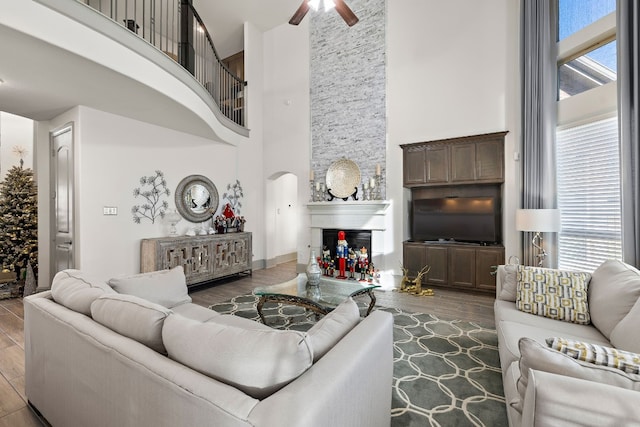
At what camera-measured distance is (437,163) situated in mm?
4668

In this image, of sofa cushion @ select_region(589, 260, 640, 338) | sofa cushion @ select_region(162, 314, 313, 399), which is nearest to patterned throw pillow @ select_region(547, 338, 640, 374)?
sofa cushion @ select_region(162, 314, 313, 399)

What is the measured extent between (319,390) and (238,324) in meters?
1.36

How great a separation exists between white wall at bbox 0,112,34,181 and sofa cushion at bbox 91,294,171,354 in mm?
6060

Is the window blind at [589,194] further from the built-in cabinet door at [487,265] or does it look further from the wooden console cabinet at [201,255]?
the wooden console cabinet at [201,255]

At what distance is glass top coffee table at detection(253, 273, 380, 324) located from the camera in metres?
2.72

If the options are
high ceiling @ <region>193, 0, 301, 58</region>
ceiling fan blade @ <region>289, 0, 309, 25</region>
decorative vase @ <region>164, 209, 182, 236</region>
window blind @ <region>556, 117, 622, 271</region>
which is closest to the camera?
window blind @ <region>556, 117, 622, 271</region>

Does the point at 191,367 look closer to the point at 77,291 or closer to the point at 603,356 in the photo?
the point at 77,291

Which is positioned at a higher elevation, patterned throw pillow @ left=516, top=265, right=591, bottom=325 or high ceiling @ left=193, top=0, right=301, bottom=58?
high ceiling @ left=193, top=0, right=301, bottom=58

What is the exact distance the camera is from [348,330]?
1.37m

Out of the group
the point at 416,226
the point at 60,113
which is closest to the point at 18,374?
the point at 60,113

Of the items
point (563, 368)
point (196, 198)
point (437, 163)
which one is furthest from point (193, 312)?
point (437, 163)

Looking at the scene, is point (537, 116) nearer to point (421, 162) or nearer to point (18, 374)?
point (421, 162)

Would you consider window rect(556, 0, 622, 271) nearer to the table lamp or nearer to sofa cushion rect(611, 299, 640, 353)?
the table lamp

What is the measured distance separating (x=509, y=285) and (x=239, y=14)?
7.15 metres
